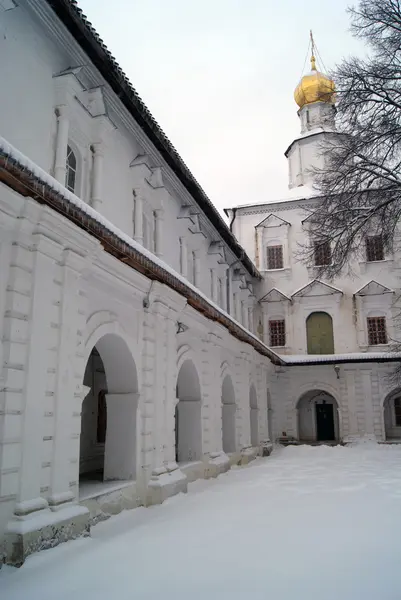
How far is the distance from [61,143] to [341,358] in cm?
1624

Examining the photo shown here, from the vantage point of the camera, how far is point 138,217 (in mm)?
10086

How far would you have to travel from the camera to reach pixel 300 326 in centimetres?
2300

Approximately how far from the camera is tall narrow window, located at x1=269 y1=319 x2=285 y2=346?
23.2 m

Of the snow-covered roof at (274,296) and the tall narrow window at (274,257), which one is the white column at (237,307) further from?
the tall narrow window at (274,257)

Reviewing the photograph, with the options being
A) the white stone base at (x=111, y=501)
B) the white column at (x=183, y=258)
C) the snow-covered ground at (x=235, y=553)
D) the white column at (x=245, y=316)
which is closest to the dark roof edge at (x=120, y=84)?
the white column at (x=183, y=258)

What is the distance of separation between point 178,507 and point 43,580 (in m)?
3.72

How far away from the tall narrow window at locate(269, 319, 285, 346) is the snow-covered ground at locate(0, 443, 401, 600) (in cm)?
1395

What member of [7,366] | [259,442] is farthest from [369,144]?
[259,442]

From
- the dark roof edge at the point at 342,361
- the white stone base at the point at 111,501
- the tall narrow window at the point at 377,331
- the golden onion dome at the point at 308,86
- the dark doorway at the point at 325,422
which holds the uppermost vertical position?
the golden onion dome at the point at 308,86

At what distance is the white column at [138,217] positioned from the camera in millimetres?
9938

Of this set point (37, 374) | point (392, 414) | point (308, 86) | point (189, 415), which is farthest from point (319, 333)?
point (37, 374)

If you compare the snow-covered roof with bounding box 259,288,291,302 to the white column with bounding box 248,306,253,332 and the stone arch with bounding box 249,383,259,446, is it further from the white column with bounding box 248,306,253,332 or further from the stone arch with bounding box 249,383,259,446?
the stone arch with bounding box 249,383,259,446

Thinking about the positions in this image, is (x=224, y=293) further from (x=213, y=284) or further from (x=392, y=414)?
(x=392, y=414)

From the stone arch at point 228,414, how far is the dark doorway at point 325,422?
10.2 m
